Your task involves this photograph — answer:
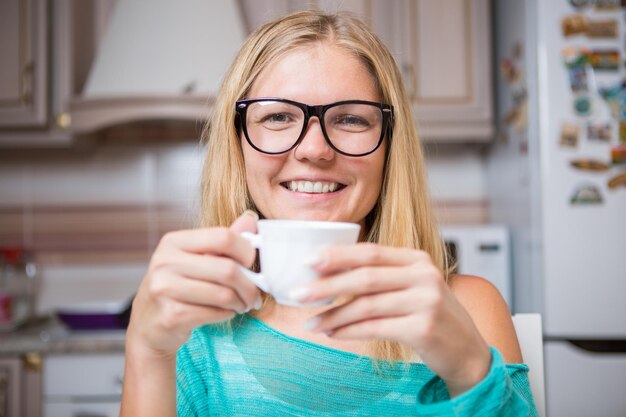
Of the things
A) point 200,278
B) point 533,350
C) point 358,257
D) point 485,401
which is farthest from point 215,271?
point 533,350

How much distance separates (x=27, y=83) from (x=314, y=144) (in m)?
1.92

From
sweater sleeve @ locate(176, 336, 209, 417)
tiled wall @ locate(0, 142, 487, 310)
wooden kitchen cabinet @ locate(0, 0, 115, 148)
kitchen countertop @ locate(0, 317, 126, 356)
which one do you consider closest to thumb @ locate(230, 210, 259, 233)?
sweater sleeve @ locate(176, 336, 209, 417)

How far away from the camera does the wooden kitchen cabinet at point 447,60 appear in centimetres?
234

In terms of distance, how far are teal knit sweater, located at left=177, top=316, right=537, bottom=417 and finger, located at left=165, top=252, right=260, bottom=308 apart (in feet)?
1.28

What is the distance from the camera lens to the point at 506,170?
7.50ft

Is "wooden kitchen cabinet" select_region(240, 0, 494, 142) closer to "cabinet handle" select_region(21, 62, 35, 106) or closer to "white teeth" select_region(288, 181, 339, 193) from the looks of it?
"cabinet handle" select_region(21, 62, 35, 106)

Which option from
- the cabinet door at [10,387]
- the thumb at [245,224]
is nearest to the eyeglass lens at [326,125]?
the thumb at [245,224]

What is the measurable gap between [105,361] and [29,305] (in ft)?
2.42

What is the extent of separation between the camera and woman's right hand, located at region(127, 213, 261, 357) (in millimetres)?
528

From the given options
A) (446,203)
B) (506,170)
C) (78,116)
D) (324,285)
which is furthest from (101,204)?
(324,285)

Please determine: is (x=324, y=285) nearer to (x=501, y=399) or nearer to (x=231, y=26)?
(x=501, y=399)

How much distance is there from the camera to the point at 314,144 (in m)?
0.84

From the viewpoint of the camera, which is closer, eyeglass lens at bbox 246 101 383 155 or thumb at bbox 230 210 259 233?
thumb at bbox 230 210 259 233

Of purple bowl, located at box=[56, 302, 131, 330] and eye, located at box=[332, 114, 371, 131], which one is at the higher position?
eye, located at box=[332, 114, 371, 131]
